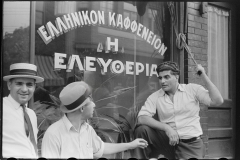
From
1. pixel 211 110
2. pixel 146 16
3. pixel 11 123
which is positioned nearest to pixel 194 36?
pixel 146 16

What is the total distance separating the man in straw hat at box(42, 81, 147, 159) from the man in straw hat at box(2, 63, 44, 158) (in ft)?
0.58

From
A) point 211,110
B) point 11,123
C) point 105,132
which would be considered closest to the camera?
point 11,123

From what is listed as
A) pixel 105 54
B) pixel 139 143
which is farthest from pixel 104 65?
pixel 139 143

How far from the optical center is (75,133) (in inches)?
149

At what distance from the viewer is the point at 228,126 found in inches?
168

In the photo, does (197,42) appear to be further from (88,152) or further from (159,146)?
(88,152)

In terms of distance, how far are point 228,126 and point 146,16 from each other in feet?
5.60

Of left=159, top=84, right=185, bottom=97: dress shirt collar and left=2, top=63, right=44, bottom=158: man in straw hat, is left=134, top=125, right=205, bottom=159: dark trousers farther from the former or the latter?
left=2, top=63, right=44, bottom=158: man in straw hat

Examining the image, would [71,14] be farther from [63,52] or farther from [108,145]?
[108,145]

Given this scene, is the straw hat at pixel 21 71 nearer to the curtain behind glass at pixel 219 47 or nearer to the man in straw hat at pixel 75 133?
the man in straw hat at pixel 75 133

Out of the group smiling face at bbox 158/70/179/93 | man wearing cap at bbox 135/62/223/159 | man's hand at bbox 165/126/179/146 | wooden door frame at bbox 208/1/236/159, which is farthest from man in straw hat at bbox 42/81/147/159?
wooden door frame at bbox 208/1/236/159

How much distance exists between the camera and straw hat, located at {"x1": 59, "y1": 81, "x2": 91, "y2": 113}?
3719 millimetres

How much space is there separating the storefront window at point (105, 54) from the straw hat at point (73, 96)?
0.06 m

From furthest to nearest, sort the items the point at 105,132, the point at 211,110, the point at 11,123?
the point at 211,110
the point at 105,132
the point at 11,123
